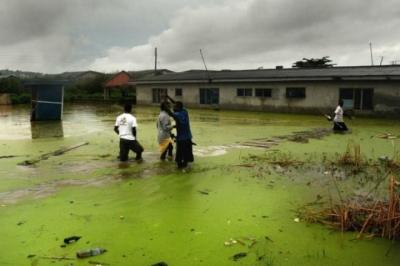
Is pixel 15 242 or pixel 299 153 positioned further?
pixel 299 153

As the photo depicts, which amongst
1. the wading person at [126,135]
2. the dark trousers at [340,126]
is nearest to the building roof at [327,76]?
the dark trousers at [340,126]

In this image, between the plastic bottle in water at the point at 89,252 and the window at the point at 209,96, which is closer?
the plastic bottle in water at the point at 89,252

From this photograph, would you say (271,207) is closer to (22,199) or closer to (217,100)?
(22,199)

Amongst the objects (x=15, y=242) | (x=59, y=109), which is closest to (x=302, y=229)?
(x=15, y=242)

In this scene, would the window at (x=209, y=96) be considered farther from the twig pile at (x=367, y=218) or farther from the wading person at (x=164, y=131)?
the twig pile at (x=367, y=218)

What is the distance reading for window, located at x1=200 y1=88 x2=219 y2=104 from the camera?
27031mm

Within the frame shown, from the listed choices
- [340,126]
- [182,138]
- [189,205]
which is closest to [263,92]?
[340,126]

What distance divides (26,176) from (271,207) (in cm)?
476

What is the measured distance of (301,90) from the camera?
22281 mm

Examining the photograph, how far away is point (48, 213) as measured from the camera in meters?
4.98

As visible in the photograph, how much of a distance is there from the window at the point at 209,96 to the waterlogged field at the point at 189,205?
16.9 meters

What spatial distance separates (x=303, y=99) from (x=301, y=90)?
1.97ft

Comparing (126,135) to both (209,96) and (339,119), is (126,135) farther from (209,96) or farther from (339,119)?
(209,96)

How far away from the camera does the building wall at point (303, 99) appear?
62.4ft
